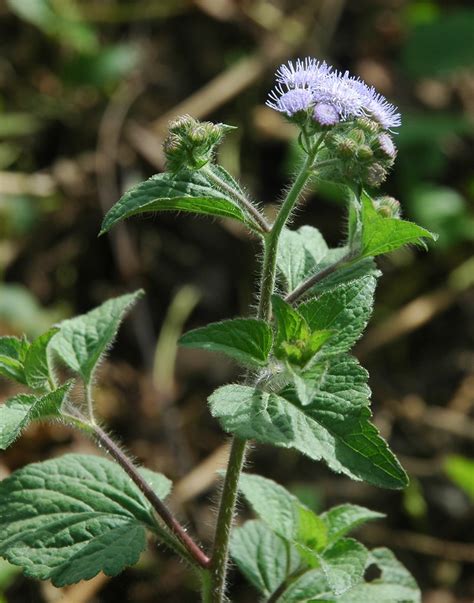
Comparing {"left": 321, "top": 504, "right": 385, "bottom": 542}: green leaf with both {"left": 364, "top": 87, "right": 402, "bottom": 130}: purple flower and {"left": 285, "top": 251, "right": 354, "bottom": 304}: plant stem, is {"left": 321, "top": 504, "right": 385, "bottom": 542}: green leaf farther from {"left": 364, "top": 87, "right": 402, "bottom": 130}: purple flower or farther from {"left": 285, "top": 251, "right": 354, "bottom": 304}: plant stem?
{"left": 364, "top": 87, "right": 402, "bottom": 130}: purple flower

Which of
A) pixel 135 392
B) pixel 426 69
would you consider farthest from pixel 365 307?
pixel 426 69

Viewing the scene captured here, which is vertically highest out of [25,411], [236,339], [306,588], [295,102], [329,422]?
[295,102]

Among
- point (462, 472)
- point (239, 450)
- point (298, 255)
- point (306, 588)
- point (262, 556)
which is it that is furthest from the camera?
point (462, 472)

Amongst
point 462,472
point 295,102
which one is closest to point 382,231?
point 295,102

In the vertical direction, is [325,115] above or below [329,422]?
above

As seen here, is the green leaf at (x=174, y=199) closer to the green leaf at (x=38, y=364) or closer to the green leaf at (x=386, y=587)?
the green leaf at (x=38, y=364)

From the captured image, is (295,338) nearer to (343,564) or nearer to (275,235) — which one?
(275,235)
